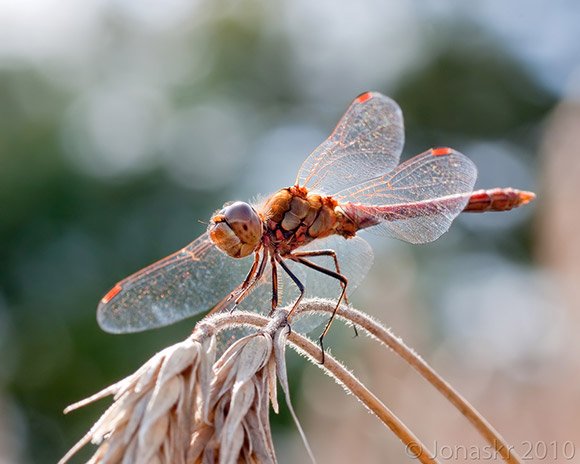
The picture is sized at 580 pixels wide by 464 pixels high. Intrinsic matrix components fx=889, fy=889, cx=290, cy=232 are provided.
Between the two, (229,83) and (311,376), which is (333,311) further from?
(229,83)

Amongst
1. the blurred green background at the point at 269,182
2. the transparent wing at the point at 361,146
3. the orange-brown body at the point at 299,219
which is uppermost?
the transparent wing at the point at 361,146

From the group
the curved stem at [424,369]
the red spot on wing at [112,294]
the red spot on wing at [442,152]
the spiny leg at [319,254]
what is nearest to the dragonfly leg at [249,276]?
the spiny leg at [319,254]

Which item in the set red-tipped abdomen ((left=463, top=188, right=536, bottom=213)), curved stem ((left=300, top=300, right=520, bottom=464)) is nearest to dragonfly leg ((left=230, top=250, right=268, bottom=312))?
curved stem ((left=300, top=300, right=520, bottom=464))

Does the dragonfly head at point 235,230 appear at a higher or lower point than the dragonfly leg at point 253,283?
higher

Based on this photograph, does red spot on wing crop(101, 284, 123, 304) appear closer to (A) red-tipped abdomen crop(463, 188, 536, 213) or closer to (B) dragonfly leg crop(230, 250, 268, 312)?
(B) dragonfly leg crop(230, 250, 268, 312)

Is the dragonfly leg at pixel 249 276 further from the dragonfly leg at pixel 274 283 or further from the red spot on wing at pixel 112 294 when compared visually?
the red spot on wing at pixel 112 294

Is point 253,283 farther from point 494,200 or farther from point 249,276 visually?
point 494,200
